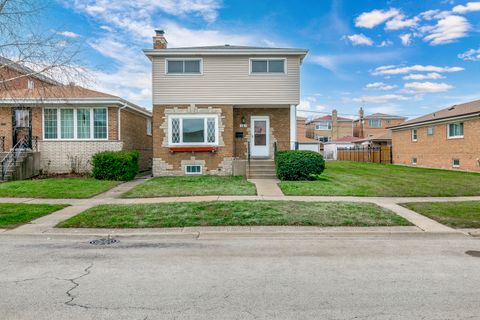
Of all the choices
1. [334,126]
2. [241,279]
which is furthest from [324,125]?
[241,279]

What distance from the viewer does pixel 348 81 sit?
3847 centimetres

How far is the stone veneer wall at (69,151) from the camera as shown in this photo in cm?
1825

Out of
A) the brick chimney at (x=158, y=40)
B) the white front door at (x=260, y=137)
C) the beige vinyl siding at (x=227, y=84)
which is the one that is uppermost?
the brick chimney at (x=158, y=40)

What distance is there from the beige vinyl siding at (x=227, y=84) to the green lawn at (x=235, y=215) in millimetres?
8962

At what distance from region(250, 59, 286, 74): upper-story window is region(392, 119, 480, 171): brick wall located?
13473 millimetres

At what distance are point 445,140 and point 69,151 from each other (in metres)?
25.0

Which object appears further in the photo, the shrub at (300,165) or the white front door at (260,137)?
the white front door at (260,137)

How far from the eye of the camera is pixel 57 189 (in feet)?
43.3

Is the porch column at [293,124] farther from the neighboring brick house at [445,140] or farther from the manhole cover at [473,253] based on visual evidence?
the manhole cover at [473,253]

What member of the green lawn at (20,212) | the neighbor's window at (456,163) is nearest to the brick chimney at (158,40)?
the green lawn at (20,212)

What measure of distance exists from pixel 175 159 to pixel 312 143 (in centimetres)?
2567

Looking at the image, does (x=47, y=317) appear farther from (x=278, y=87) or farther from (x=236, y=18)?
(x=236, y=18)

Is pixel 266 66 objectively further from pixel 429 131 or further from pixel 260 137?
pixel 429 131

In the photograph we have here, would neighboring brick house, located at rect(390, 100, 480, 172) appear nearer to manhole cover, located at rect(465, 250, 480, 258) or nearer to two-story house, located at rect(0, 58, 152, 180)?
manhole cover, located at rect(465, 250, 480, 258)
